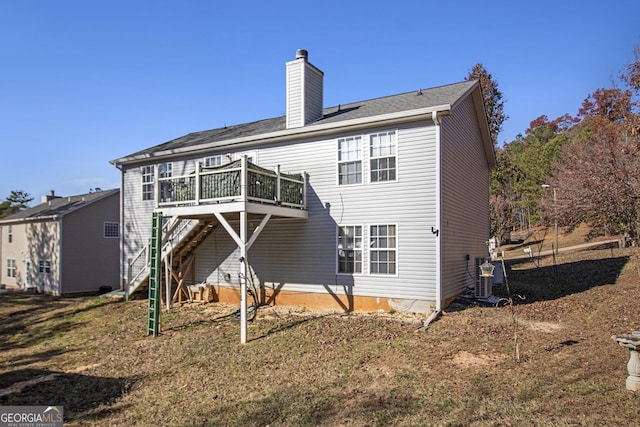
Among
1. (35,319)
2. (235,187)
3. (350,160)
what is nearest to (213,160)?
(235,187)

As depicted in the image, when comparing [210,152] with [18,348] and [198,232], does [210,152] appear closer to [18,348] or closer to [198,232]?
[198,232]

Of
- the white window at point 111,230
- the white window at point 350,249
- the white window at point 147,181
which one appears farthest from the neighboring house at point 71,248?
the white window at point 350,249

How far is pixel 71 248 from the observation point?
2038cm

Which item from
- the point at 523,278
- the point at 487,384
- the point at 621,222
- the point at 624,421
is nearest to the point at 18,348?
the point at 487,384

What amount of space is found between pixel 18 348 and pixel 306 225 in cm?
808

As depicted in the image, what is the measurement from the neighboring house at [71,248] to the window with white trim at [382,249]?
1491 cm

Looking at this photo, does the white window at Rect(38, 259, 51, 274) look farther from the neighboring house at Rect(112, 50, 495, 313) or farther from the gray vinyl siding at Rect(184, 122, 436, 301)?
the gray vinyl siding at Rect(184, 122, 436, 301)

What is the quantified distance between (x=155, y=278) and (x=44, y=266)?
45.1 feet

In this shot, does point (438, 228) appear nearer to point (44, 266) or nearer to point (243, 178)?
point (243, 178)

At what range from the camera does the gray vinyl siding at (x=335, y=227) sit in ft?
36.3

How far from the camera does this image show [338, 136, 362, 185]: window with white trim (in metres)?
12.1

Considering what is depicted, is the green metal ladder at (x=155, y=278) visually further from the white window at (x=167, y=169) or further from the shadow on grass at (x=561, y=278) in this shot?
the shadow on grass at (x=561, y=278)

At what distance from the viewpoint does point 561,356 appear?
24.7 feet

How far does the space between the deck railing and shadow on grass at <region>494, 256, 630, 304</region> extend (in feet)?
24.8
